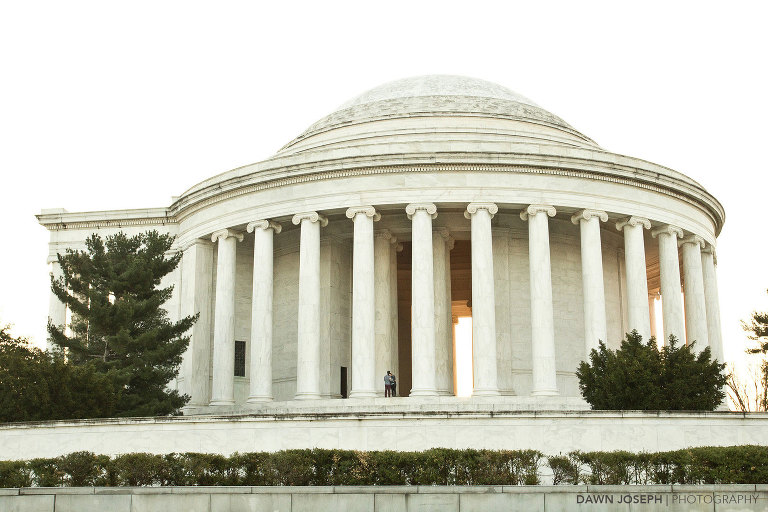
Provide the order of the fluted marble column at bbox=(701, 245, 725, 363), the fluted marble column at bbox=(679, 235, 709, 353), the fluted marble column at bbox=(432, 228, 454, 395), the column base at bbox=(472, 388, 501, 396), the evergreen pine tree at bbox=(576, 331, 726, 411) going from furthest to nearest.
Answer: the fluted marble column at bbox=(701, 245, 725, 363) < the fluted marble column at bbox=(679, 235, 709, 353) < the fluted marble column at bbox=(432, 228, 454, 395) < the column base at bbox=(472, 388, 501, 396) < the evergreen pine tree at bbox=(576, 331, 726, 411)

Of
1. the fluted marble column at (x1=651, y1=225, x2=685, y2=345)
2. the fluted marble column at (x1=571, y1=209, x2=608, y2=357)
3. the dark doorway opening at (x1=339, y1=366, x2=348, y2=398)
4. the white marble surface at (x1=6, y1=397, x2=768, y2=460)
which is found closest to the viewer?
the white marble surface at (x1=6, y1=397, x2=768, y2=460)

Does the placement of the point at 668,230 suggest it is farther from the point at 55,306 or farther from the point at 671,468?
the point at 55,306

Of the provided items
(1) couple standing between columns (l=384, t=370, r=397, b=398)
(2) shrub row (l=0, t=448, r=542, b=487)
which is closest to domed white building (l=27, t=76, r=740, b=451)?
(1) couple standing between columns (l=384, t=370, r=397, b=398)

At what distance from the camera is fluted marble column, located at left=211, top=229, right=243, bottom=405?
4984 cm

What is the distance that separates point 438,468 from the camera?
24.2 meters

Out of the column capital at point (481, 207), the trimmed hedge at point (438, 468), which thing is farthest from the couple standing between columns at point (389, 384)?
the trimmed hedge at point (438, 468)

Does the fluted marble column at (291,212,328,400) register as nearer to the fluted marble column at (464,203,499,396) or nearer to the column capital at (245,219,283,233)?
the column capital at (245,219,283,233)

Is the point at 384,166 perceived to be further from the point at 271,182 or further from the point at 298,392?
the point at 298,392

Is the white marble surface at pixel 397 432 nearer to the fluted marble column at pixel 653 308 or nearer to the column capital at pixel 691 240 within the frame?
the column capital at pixel 691 240

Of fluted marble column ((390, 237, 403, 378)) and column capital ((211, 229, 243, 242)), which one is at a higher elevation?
column capital ((211, 229, 243, 242))

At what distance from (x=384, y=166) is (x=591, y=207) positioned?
11248 millimetres

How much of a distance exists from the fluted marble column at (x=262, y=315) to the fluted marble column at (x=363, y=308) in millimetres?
5102

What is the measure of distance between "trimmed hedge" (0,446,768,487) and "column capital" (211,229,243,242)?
87.4ft

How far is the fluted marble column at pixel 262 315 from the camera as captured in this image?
157ft
